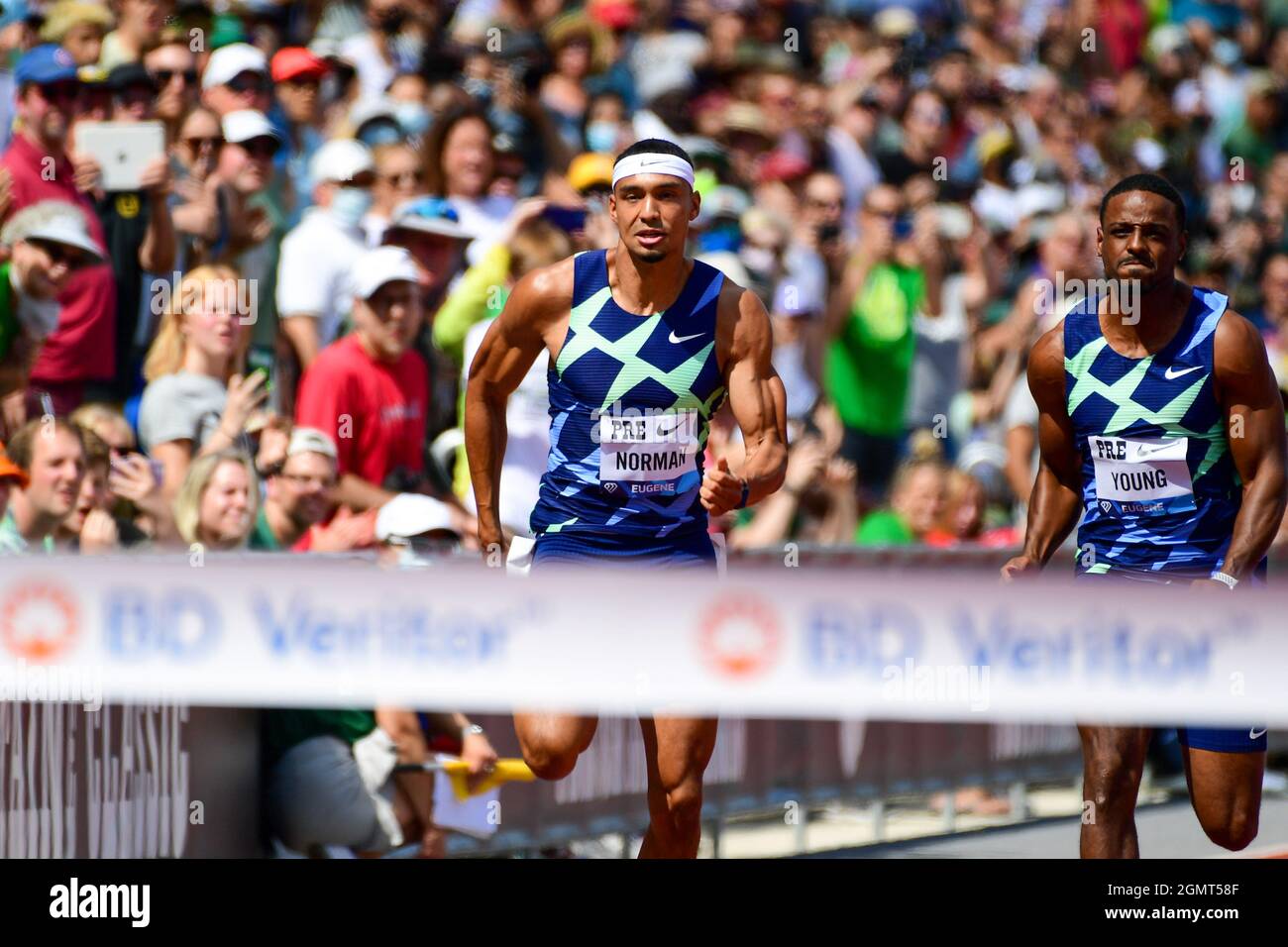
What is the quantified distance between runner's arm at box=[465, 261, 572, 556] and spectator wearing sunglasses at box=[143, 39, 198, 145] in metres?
3.73

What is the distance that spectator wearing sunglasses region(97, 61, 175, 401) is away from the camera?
10.0 m

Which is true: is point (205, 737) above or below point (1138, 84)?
below

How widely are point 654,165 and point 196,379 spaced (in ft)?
10.6

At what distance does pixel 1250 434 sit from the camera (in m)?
7.39

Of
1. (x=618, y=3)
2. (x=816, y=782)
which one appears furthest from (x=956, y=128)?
(x=816, y=782)

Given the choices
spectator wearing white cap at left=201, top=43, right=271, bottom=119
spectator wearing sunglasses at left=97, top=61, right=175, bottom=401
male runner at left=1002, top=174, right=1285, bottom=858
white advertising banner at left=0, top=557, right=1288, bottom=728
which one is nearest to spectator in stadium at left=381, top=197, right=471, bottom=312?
spectator wearing white cap at left=201, top=43, right=271, bottom=119

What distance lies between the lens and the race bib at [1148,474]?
24.5ft

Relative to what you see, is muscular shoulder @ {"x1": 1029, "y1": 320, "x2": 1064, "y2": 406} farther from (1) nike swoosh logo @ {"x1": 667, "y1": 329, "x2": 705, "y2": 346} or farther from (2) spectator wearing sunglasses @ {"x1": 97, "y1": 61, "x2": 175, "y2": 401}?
(2) spectator wearing sunglasses @ {"x1": 97, "y1": 61, "x2": 175, "y2": 401}

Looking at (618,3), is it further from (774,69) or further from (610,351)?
(610,351)

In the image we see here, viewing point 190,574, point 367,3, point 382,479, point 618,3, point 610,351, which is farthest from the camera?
point 618,3

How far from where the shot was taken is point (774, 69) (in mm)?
16062

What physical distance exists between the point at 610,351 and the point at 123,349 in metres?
3.42

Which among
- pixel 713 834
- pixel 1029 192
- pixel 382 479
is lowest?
pixel 713 834

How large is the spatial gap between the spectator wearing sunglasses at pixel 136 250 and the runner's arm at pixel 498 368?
109 inches
